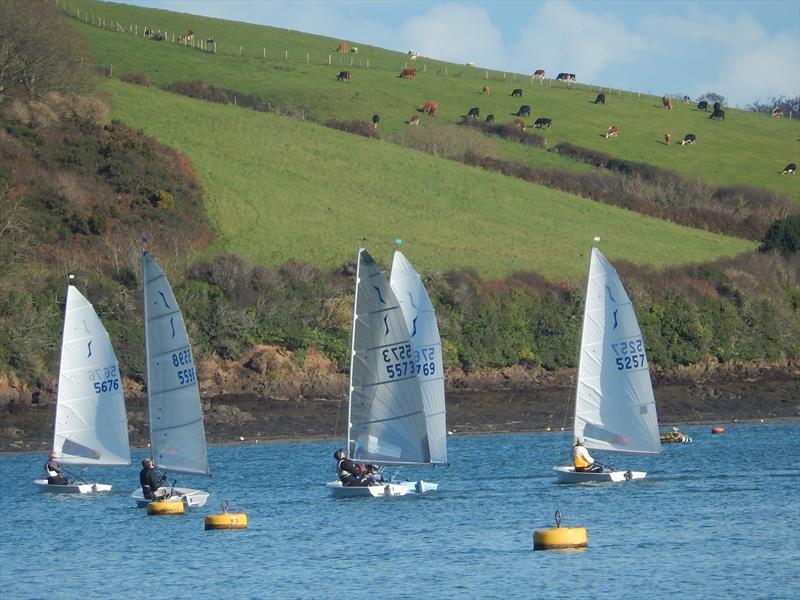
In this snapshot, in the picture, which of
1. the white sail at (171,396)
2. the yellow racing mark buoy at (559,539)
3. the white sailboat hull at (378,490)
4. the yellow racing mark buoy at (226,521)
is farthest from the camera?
the white sailboat hull at (378,490)

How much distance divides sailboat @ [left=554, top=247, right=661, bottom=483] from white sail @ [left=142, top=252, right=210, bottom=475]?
10.4 metres

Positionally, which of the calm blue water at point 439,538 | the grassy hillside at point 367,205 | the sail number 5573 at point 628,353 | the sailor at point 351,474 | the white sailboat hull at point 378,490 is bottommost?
the calm blue water at point 439,538

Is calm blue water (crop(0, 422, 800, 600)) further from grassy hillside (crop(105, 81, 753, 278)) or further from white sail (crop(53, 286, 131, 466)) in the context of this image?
grassy hillside (crop(105, 81, 753, 278))

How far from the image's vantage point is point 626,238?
90.6 metres

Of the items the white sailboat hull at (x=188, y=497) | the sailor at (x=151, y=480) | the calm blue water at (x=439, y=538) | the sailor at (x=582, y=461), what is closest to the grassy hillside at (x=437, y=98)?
the calm blue water at (x=439, y=538)

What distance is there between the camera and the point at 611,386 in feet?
144

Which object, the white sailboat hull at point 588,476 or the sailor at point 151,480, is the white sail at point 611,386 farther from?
the sailor at point 151,480

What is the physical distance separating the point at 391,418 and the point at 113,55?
87134 millimetres

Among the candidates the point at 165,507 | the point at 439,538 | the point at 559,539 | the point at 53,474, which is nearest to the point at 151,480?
the point at 165,507

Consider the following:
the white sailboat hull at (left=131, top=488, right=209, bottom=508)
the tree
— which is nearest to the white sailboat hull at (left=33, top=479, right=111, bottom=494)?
the white sailboat hull at (left=131, top=488, right=209, bottom=508)

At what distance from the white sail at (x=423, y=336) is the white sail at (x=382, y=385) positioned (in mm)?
3268

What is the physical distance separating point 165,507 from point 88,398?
6875 mm

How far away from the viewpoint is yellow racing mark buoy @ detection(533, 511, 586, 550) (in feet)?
105

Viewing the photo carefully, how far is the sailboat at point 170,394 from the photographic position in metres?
39.8
